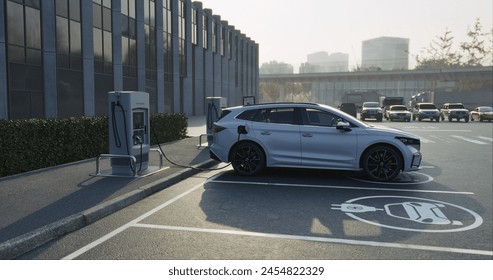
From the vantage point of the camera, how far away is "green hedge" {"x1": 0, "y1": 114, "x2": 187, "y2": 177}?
346 inches

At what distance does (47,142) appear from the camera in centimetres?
986

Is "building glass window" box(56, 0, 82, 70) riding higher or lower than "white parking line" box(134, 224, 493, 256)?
higher

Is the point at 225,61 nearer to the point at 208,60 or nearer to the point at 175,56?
the point at 208,60

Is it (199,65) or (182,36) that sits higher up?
(182,36)

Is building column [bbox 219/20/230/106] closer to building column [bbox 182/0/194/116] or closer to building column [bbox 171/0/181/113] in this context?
building column [bbox 182/0/194/116]

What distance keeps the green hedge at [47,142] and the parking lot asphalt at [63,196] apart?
0.34m

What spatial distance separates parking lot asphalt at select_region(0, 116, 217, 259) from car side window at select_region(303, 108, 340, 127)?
2.85m

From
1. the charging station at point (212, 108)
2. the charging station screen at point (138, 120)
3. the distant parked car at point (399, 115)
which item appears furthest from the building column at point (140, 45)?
the charging station screen at point (138, 120)

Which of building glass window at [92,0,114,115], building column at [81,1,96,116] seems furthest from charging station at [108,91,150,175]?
building glass window at [92,0,114,115]

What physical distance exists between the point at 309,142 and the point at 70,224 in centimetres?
507

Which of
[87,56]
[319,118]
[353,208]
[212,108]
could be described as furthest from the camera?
[87,56]

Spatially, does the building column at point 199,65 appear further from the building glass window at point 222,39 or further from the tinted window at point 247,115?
the tinted window at point 247,115

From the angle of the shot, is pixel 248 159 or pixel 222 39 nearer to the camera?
pixel 248 159

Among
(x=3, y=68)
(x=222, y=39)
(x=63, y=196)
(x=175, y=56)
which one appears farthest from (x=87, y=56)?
(x=222, y=39)
